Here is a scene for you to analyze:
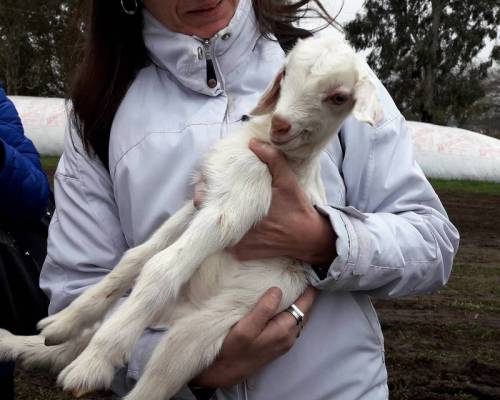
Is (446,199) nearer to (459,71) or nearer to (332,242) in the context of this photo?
(332,242)

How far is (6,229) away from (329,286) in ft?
3.98

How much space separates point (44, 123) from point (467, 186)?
37.2ft

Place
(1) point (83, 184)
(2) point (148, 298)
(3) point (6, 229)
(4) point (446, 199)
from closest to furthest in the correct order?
(2) point (148, 298) → (1) point (83, 184) → (3) point (6, 229) → (4) point (446, 199)

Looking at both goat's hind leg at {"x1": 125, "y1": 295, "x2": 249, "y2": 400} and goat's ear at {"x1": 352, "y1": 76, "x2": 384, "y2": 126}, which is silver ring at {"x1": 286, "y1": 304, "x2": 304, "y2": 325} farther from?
goat's ear at {"x1": 352, "y1": 76, "x2": 384, "y2": 126}

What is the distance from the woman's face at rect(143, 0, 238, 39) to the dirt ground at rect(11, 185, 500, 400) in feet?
7.15

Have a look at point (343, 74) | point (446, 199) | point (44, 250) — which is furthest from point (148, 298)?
point (446, 199)

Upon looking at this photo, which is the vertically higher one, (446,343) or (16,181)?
(16,181)

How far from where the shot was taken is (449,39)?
3328 centimetres

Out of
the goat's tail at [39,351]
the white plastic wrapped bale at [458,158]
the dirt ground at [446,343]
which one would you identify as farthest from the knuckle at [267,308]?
the white plastic wrapped bale at [458,158]

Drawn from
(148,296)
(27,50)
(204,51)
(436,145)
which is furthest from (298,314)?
(27,50)

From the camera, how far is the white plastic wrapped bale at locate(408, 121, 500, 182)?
1908cm

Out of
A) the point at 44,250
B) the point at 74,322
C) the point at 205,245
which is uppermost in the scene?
the point at 205,245

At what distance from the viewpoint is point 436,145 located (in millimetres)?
19828

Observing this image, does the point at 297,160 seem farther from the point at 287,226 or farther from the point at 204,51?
the point at 204,51
